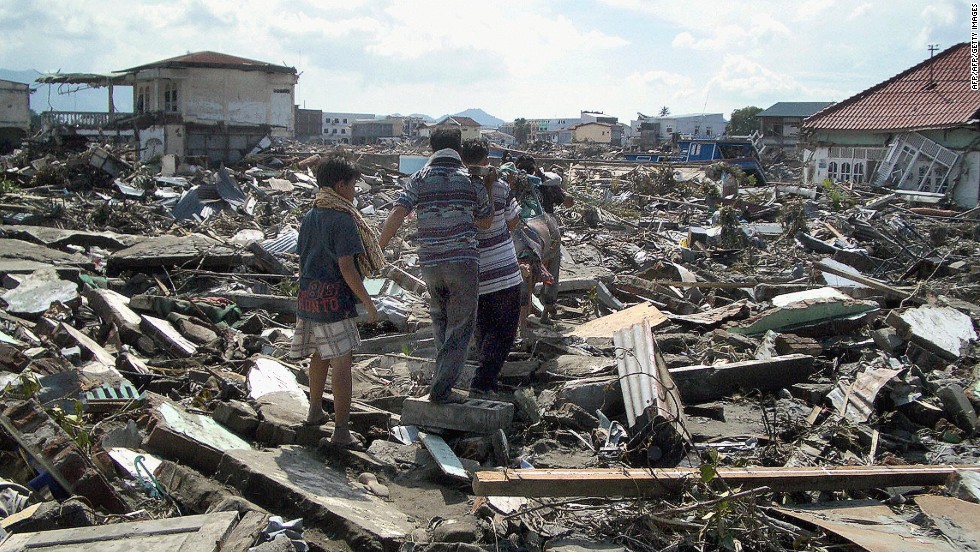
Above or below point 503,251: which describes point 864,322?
below

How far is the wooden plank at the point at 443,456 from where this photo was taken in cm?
391

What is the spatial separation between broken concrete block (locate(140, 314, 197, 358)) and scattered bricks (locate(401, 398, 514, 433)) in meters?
3.07

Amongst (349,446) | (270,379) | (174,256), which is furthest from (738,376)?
(174,256)

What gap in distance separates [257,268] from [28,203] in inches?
347

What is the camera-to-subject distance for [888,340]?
6.46m

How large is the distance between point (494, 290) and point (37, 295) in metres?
5.14

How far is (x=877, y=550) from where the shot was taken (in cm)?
298

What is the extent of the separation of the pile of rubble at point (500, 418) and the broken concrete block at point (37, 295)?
0.04 meters

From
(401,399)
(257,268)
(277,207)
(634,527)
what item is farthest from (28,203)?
(634,527)

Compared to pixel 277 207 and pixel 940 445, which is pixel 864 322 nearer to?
pixel 940 445

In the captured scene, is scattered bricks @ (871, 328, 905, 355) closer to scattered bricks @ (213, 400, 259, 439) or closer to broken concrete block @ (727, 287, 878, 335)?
broken concrete block @ (727, 287, 878, 335)

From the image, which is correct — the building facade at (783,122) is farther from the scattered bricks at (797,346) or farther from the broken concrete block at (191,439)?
the broken concrete block at (191,439)

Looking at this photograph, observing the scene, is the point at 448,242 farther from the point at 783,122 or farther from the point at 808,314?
the point at 783,122

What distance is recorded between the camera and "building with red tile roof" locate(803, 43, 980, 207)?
22250mm
